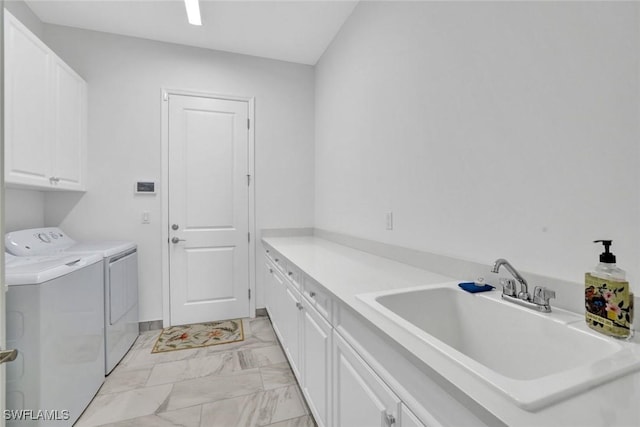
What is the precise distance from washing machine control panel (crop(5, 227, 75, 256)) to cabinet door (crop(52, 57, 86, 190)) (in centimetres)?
Result: 37

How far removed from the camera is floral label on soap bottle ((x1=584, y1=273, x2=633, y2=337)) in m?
0.72

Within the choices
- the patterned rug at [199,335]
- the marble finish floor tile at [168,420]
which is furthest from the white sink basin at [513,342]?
the patterned rug at [199,335]

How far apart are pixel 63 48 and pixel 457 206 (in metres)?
3.48

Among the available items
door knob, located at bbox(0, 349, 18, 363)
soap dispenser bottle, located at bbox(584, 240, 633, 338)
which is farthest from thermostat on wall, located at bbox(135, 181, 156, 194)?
soap dispenser bottle, located at bbox(584, 240, 633, 338)

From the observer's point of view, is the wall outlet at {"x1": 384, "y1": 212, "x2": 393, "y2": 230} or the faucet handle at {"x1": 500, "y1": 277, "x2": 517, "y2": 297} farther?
the wall outlet at {"x1": 384, "y1": 212, "x2": 393, "y2": 230}

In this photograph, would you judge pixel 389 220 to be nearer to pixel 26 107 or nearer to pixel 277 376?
pixel 277 376

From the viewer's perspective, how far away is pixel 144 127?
2.75m

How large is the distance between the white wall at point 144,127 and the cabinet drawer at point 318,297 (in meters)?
1.68

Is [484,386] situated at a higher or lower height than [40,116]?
lower

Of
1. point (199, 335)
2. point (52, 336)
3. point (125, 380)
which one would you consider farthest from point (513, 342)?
point (199, 335)

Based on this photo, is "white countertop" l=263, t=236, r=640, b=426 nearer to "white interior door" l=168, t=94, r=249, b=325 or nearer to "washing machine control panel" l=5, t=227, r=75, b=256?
"white interior door" l=168, t=94, r=249, b=325

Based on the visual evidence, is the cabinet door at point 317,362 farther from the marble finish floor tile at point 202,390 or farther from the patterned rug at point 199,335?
the patterned rug at point 199,335

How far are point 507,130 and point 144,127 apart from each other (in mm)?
2949

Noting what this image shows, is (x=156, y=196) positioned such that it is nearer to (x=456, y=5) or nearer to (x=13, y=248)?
(x=13, y=248)
